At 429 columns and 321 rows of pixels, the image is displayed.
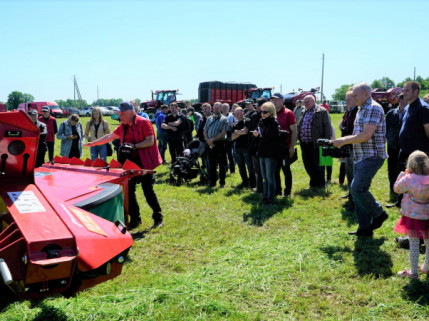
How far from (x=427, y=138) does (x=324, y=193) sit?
111 inches

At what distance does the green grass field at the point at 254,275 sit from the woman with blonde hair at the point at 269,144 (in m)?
0.48

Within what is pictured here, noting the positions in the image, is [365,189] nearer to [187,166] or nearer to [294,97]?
[187,166]

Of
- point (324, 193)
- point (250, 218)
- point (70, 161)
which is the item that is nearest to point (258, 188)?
point (324, 193)

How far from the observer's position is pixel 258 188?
8406 mm

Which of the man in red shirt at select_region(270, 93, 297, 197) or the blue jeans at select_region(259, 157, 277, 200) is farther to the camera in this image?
the man in red shirt at select_region(270, 93, 297, 197)

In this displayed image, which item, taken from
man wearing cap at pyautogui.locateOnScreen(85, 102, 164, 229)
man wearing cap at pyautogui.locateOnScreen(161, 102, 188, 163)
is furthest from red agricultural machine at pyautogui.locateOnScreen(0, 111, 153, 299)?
man wearing cap at pyautogui.locateOnScreen(161, 102, 188, 163)

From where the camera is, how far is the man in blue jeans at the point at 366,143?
4723mm

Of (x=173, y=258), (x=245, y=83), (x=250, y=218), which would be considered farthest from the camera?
(x=245, y=83)

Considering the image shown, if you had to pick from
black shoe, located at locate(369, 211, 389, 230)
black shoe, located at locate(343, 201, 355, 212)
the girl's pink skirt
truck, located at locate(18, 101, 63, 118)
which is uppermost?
truck, located at locate(18, 101, 63, 118)

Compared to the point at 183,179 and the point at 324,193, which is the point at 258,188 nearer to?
the point at 324,193

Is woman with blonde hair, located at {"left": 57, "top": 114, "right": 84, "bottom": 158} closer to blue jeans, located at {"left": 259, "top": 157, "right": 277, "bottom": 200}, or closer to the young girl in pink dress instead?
blue jeans, located at {"left": 259, "top": 157, "right": 277, "bottom": 200}

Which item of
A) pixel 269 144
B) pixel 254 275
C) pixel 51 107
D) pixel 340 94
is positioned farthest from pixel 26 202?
pixel 340 94

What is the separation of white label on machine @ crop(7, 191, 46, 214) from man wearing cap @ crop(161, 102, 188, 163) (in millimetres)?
7816

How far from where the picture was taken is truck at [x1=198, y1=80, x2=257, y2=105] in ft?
106
